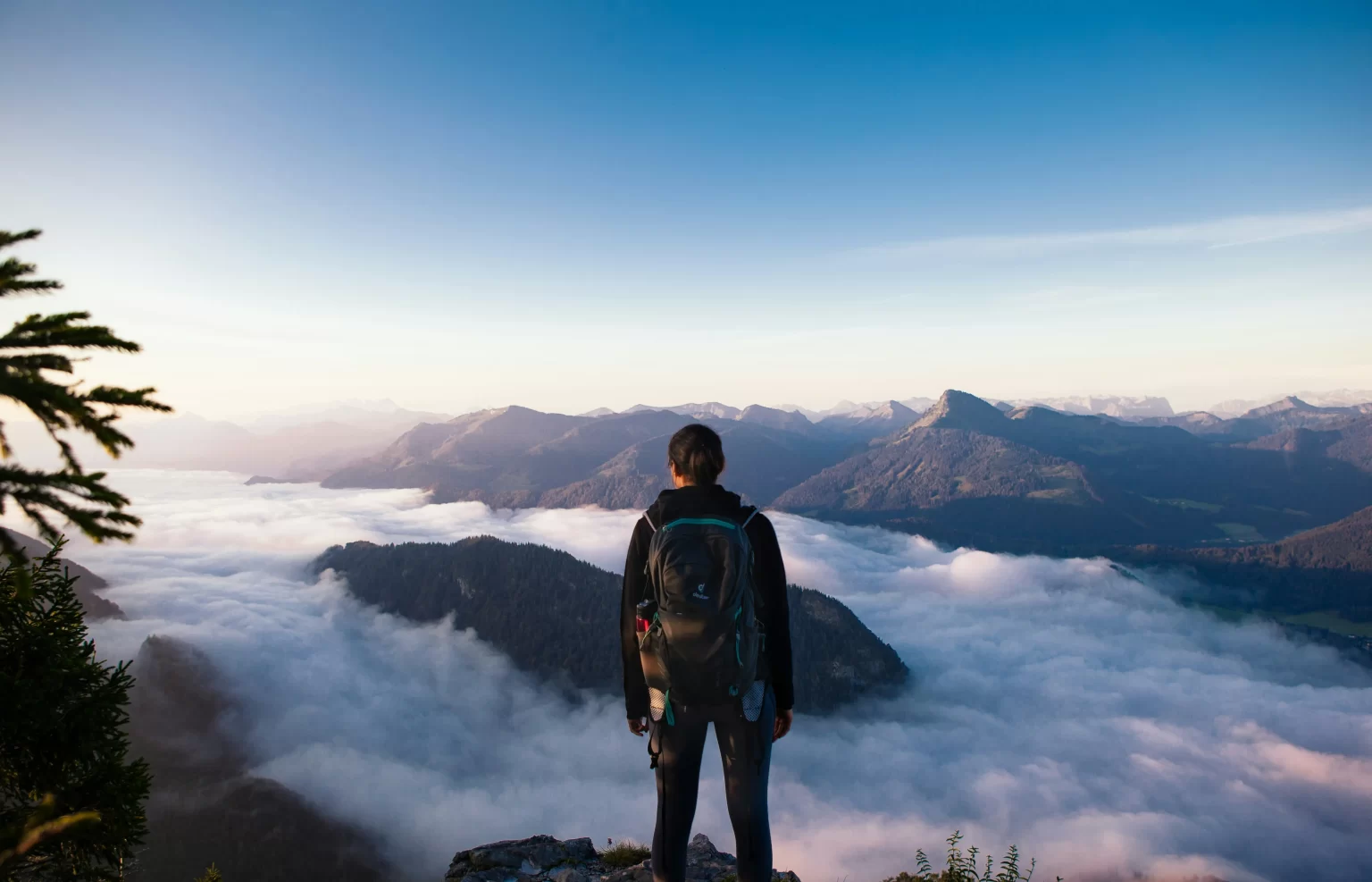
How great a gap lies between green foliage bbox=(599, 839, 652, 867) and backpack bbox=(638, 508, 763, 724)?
920 centimetres

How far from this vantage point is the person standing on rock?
6133mm

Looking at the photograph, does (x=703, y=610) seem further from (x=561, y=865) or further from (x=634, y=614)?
(x=561, y=865)

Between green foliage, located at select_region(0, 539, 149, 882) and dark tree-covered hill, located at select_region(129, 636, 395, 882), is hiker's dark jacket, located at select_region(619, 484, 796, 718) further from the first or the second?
dark tree-covered hill, located at select_region(129, 636, 395, 882)

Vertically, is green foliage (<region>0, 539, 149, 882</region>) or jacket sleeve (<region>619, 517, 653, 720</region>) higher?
jacket sleeve (<region>619, 517, 653, 720</region>)

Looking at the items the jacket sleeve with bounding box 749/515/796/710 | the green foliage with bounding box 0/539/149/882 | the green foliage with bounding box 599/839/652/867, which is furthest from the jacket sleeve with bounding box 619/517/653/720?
the green foliage with bounding box 599/839/652/867

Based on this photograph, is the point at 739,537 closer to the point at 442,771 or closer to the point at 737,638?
the point at 737,638

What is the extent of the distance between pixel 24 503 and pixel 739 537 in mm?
5268

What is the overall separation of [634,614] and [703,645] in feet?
3.59

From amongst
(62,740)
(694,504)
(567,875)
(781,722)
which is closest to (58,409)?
(694,504)

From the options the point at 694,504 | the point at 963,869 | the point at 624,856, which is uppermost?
the point at 694,504

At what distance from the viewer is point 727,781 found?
6.37 metres

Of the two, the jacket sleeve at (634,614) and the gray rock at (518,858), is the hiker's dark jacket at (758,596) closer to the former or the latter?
the jacket sleeve at (634,614)

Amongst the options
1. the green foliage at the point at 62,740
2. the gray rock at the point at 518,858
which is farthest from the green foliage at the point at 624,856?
the green foliage at the point at 62,740

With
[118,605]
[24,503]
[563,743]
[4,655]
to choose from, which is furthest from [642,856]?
[118,605]
